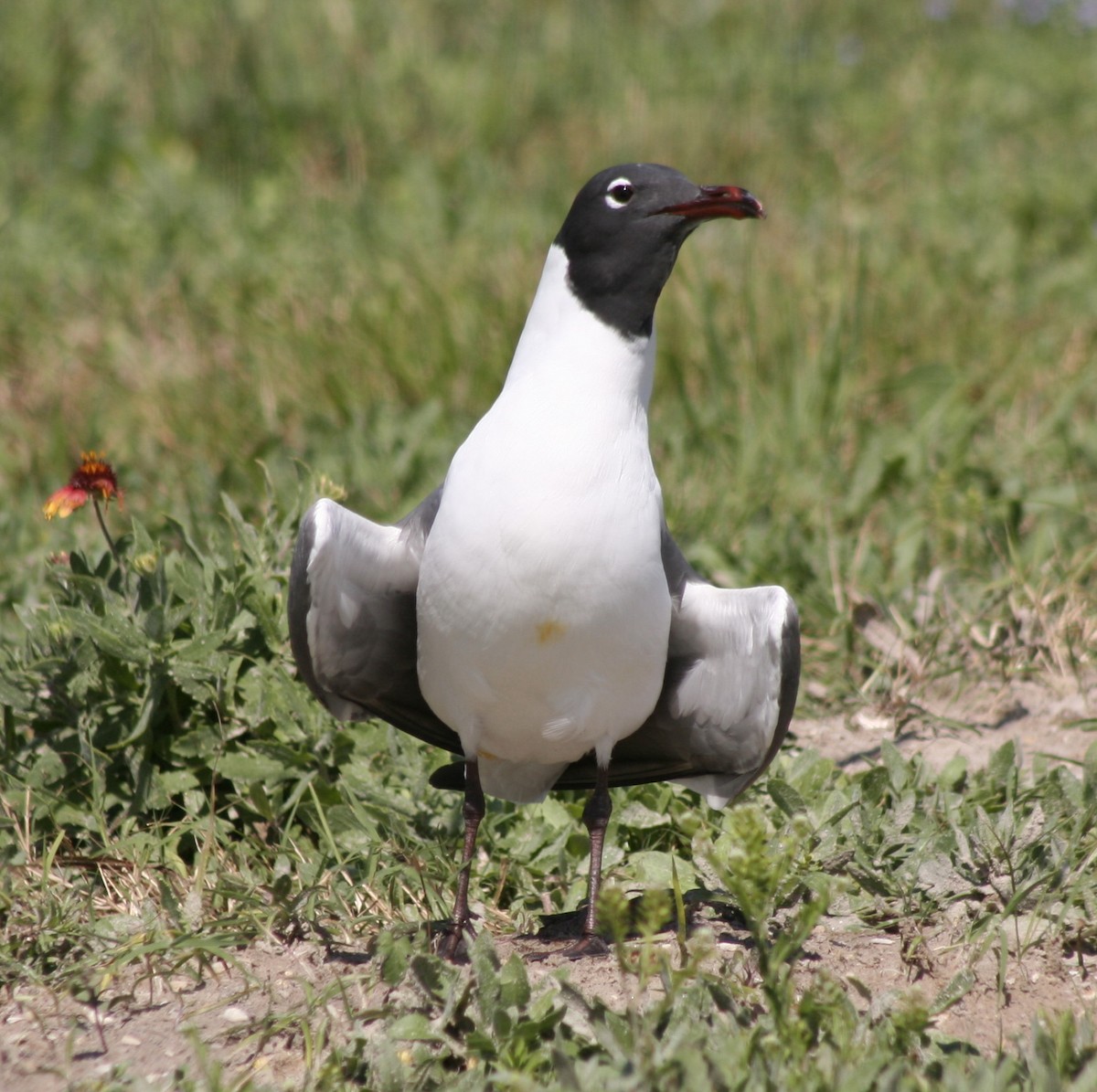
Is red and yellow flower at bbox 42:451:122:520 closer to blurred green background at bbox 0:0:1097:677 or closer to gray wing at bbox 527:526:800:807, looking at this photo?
blurred green background at bbox 0:0:1097:677

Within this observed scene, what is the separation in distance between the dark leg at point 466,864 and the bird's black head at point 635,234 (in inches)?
42.6

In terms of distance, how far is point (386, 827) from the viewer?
3611 mm

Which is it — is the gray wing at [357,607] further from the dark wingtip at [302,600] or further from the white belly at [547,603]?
the white belly at [547,603]

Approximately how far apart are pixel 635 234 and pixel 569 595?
80cm

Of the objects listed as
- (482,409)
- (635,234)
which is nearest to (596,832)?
(635,234)

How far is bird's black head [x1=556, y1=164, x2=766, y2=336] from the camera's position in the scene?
10.0ft

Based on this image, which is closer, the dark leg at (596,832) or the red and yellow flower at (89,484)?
the dark leg at (596,832)

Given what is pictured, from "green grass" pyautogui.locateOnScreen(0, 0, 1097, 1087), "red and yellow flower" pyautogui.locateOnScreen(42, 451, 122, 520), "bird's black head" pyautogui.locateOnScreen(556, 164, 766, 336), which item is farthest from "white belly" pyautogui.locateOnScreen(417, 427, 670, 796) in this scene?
"red and yellow flower" pyautogui.locateOnScreen(42, 451, 122, 520)

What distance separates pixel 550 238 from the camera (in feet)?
21.9

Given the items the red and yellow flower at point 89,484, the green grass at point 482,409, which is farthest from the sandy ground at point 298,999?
the red and yellow flower at point 89,484

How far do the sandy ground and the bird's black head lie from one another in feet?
4.40

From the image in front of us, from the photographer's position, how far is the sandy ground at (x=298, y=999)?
2646mm

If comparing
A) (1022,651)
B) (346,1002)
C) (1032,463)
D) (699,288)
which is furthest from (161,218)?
(346,1002)

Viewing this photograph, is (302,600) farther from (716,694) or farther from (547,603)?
(716,694)
